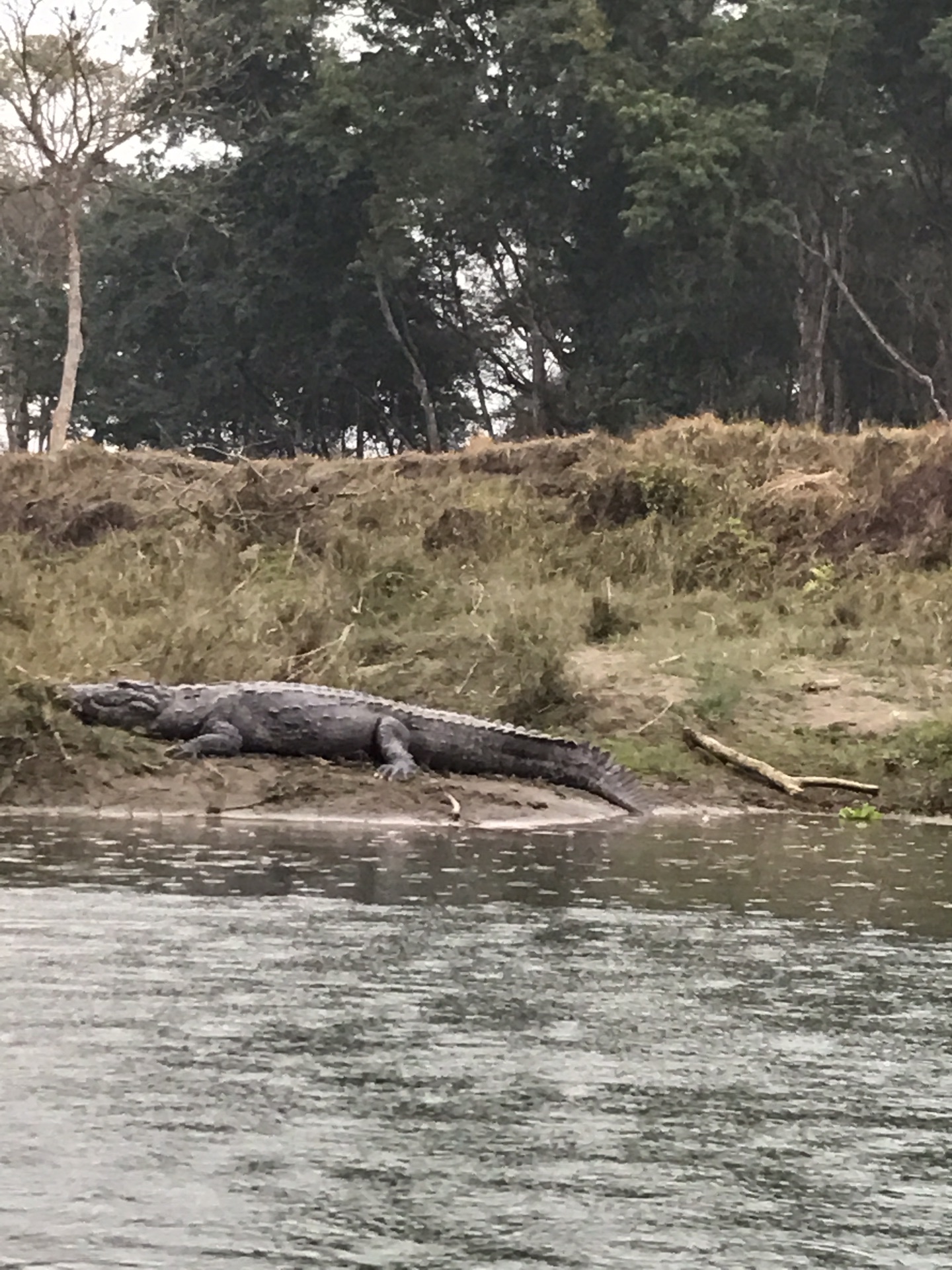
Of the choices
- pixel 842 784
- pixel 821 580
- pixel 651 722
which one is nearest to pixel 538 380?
pixel 821 580

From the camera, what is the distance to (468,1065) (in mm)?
4590

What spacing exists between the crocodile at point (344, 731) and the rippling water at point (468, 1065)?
9.66 feet

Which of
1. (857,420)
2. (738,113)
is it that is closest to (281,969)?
(738,113)

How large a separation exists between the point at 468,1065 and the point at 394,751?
263 inches

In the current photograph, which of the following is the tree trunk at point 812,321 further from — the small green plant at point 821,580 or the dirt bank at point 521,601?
the small green plant at point 821,580

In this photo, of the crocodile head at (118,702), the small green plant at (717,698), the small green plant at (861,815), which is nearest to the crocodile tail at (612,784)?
the small green plant at (861,815)

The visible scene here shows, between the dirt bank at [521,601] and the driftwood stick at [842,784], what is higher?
the dirt bank at [521,601]

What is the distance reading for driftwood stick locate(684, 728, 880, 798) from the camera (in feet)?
38.3

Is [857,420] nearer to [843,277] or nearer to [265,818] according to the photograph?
[843,277]

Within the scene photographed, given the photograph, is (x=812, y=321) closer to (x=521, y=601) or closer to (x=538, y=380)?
(x=538, y=380)

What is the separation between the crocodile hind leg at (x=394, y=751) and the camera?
11102 millimetres

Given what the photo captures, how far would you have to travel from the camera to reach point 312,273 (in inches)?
1715

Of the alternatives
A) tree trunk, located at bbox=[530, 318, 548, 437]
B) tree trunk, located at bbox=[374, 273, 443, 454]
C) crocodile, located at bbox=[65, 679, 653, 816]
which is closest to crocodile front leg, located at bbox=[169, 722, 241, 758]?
crocodile, located at bbox=[65, 679, 653, 816]

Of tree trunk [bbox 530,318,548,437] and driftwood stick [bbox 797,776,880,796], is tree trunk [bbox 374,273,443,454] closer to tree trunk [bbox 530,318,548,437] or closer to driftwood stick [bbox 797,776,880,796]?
tree trunk [bbox 530,318,548,437]
